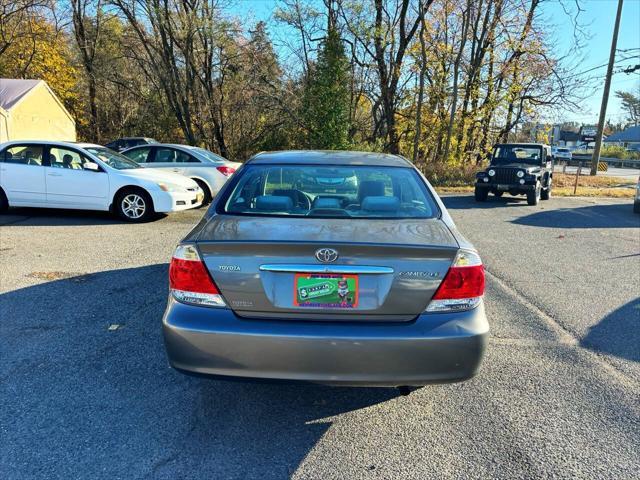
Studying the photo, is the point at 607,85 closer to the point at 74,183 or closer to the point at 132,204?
the point at 132,204

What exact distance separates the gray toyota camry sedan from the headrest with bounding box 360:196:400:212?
60 centimetres

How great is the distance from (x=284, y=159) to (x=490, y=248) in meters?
5.31

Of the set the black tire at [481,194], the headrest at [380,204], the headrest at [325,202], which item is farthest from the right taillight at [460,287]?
the black tire at [481,194]

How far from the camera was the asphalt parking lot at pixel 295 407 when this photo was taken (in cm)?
247

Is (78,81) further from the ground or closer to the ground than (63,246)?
further from the ground

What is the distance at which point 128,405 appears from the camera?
2.96 metres

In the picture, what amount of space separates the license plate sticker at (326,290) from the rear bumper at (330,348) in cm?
11

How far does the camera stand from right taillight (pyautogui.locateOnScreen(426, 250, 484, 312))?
2.52 meters

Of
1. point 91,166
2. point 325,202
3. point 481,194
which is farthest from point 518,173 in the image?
point 325,202

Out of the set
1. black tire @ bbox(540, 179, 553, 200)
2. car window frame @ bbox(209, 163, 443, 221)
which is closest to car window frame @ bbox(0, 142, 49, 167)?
car window frame @ bbox(209, 163, 443, 221)

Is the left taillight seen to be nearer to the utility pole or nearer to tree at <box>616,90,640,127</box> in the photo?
the utility pole

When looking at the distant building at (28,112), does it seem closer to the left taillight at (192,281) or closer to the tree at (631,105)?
the left taillight at (192,281)

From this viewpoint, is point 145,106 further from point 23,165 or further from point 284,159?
point 284,159

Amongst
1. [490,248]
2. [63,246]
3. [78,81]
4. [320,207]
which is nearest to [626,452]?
[320,207]
